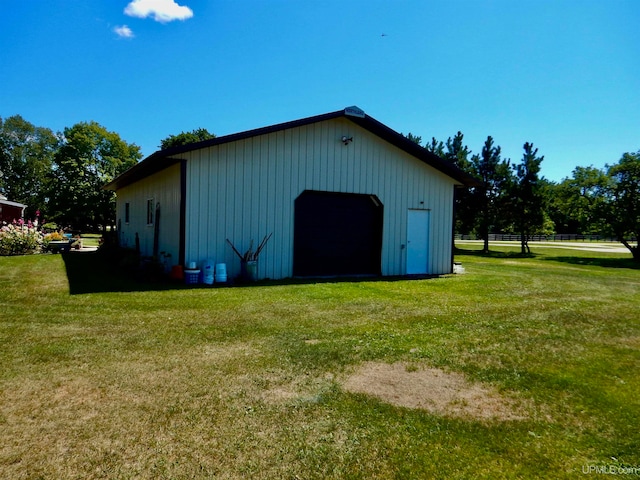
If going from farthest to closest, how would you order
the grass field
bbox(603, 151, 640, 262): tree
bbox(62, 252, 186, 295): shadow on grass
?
1. bbox(603, 151, 640, 262): tree
2. bbox(62, 252, 186, 295): shadow on grass
3. the grass field

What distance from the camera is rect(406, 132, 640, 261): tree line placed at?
970 inches

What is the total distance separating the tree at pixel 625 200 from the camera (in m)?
23.8

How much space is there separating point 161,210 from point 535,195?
2435 centimetres

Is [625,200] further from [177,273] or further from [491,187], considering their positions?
[177,273]

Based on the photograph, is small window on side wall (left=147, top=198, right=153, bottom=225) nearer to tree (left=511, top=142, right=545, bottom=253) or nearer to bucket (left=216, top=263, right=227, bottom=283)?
bucket (left=216, top=263, right=227, bottom=283)

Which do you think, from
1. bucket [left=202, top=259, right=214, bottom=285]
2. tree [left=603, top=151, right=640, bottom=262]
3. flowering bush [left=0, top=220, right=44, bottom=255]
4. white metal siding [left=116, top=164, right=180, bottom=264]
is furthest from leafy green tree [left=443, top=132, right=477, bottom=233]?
flowering bush [left=0, top=220, right=44, bottom=255]

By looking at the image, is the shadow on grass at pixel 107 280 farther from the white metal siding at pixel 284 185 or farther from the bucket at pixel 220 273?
the white metal siding at pixel 284 185

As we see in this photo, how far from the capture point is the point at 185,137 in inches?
1703

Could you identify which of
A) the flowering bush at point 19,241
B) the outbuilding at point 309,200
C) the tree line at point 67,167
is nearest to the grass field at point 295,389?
the outbuilding at point 309,200

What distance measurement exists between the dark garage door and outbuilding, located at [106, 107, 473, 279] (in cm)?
3

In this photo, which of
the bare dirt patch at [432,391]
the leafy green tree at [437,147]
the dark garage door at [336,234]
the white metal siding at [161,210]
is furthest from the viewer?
the leafy green tree at [437,147]

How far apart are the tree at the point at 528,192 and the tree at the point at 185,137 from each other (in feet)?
103

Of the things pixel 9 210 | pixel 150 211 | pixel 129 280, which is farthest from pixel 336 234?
pixel 9 210

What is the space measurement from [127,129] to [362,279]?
45.6 m
